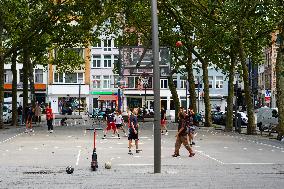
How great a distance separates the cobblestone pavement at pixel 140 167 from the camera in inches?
619

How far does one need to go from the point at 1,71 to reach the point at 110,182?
33.8m

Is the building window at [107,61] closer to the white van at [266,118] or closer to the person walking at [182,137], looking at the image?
the white van at [266,118]

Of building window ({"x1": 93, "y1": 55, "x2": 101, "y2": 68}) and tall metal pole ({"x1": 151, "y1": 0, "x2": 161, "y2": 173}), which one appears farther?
building window ({"x1": 93, "y1": 55, "x2": 101, "y2": 68})

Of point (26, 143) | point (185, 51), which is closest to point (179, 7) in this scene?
point (185, 51)

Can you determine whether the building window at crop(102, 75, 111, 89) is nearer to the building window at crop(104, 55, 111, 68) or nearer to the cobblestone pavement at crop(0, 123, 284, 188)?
the building window at crop(104, 55, 111, 68)

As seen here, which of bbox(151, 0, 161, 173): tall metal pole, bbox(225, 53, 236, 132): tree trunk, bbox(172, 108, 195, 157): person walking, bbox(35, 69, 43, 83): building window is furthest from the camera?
bbox(35, 69, 43, 83): building window

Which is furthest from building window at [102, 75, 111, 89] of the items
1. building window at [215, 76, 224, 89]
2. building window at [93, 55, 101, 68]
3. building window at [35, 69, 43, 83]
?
building window at [215, 76, 224, 89]

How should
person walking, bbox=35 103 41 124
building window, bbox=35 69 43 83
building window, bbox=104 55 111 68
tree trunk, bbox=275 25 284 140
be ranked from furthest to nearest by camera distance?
building window, bbox=104 55 111 68 < building window, bbox=35 69 43 83 < person walking, bbox=35 103 41 124 < tree trunk, bbox=275 25 284 140

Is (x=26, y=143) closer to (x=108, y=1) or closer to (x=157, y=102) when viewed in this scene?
(x=157, y=102)

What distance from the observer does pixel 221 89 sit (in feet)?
358

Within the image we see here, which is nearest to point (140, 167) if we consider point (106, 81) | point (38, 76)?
point (38, 76)

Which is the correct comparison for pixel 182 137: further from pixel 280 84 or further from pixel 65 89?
pixel 65 89

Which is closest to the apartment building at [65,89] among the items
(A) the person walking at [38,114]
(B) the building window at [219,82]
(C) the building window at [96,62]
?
(C) the building window at [96,62]

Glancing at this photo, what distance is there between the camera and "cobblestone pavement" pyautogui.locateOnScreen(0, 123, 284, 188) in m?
15.7
